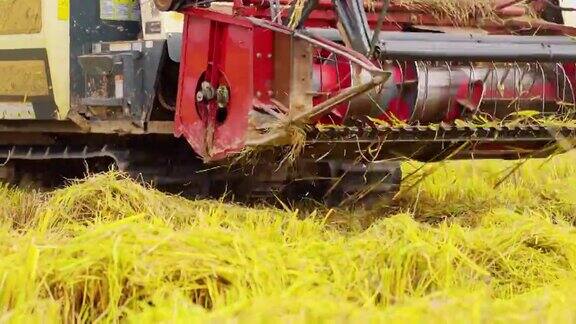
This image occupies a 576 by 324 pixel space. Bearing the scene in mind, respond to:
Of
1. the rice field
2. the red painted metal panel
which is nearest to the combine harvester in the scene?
the red painted metal panel

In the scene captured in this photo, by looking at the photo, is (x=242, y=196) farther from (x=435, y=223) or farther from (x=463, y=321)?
(x=463, y=321)

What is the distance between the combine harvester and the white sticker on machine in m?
0.01

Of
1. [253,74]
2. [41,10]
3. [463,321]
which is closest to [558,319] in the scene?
[463,321]

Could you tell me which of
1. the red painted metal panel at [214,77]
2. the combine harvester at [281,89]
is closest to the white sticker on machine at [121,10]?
the combine harvester at [281,89]

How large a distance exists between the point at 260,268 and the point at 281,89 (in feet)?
6.23

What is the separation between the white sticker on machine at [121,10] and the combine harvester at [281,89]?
0.01 meters

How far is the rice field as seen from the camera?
3.21 m

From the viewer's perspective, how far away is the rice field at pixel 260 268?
3207 millimetres

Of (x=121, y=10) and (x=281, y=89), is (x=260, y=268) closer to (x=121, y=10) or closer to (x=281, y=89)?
(x=281, y=89)

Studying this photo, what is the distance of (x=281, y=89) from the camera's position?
5.45m

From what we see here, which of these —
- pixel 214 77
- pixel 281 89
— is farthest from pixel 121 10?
pixel 281 89

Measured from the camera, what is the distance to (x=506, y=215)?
17.5 feet

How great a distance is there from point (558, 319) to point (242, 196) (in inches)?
157

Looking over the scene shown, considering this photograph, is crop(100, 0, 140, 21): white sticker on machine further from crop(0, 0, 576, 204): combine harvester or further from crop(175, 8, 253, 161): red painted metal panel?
crop(175, 8, 253, 161): red painted metal panel
